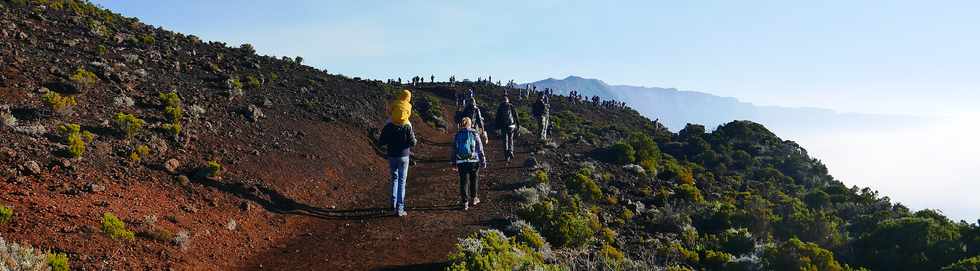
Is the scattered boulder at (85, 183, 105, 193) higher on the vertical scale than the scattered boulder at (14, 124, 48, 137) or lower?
lower

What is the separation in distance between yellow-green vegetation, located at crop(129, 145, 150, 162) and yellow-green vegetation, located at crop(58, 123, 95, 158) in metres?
0.74

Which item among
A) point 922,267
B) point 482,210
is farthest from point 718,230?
point 482,210

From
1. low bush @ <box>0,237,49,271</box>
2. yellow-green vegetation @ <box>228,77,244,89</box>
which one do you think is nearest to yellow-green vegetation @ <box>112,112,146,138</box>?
low bush @ <box>0,237,49,271</box>

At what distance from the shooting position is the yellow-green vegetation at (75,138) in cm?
926

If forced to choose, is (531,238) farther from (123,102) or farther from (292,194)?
(123,102)

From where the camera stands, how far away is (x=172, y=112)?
45.1ft

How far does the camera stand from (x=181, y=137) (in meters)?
12.4

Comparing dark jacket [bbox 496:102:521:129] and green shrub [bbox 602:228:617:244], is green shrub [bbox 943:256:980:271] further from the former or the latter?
dark jacket [bbox 496:102:521:129]

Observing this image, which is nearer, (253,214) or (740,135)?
(253,214)

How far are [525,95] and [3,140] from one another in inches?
2089

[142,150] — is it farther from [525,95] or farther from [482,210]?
[525,95]

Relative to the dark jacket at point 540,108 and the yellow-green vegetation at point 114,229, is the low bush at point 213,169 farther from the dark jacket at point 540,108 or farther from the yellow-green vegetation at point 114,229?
the dark jacket at point 540,108

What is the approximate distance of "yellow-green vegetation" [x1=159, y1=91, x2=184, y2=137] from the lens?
485 inches

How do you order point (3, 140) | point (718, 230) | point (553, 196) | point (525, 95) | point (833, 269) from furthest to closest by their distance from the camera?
point (525, 95), point (718, 230), point (553, 196), point (833, 269), point (3, 140)
